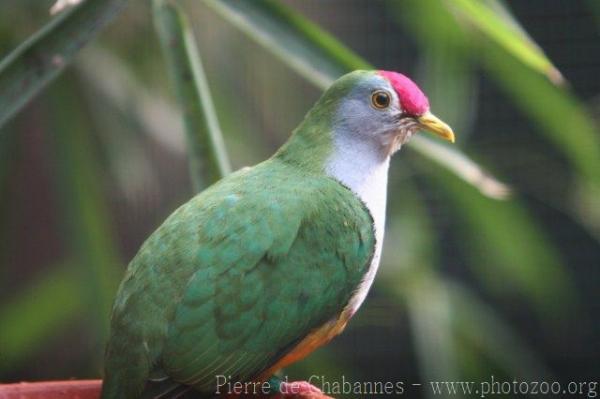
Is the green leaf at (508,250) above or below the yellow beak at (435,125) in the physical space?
below

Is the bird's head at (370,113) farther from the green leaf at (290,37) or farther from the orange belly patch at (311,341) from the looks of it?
the orange belly patch at (311,341)

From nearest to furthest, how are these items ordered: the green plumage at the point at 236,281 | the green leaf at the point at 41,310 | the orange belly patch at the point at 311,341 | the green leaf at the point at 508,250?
the green plumage at the point at 236,281 → the orange belly patch at the point at 311,341 → the green leaf at the point at 508,250 → the green leaf at the point at 41,310

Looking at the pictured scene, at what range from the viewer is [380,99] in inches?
88.0

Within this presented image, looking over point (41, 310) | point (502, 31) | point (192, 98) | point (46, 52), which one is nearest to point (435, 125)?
point (502, 31)

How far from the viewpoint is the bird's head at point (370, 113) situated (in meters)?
2.22

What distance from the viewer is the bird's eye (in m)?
2.23

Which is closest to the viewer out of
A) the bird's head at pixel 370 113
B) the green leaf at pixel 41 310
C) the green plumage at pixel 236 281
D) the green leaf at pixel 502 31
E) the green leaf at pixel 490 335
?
the green plumage at pixel 236 281

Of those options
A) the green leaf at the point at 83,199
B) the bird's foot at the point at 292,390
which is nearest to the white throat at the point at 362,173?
the bird's foot at the point at 292,390

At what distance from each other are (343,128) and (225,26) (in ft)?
4.30

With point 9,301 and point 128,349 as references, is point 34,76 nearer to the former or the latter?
point 128,349

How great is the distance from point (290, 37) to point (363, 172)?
0.28 metres

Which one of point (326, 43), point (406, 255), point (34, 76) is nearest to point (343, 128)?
point (326, 43)

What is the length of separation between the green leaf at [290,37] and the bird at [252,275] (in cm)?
5

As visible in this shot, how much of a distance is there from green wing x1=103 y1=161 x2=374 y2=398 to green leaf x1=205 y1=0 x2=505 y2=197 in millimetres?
231
